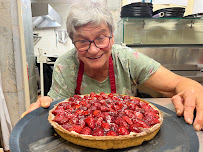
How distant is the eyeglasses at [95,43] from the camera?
1.24 metres

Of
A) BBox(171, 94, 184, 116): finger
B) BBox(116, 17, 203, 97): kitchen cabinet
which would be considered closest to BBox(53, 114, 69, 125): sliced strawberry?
BBox(171, 94, 184, 116): finger

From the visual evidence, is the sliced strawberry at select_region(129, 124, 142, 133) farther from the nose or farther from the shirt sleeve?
the shirt sleeve

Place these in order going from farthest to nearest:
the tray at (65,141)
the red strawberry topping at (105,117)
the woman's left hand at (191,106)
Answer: the woman's left hand at (191,106) < the red strawberry topping at (105,117) < the tray at (65,141)

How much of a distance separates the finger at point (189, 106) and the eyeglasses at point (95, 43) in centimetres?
70

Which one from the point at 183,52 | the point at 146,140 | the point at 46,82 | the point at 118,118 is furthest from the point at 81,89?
the point at 46,82

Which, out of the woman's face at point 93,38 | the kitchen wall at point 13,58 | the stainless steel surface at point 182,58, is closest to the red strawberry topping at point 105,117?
the woman's face at point 93,38

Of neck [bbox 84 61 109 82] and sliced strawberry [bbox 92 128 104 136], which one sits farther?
neck [bbox 84 61 109 82]

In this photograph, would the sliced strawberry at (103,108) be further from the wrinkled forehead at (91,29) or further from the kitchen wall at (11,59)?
the kitchen wall at (11,59)

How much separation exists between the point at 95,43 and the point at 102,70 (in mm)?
420

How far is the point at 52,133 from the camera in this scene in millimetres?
877

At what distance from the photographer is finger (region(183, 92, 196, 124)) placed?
0.95 m

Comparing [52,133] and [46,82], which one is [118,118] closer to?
[52,133]

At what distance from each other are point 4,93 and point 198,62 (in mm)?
3203

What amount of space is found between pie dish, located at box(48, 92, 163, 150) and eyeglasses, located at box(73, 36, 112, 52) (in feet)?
1.41
